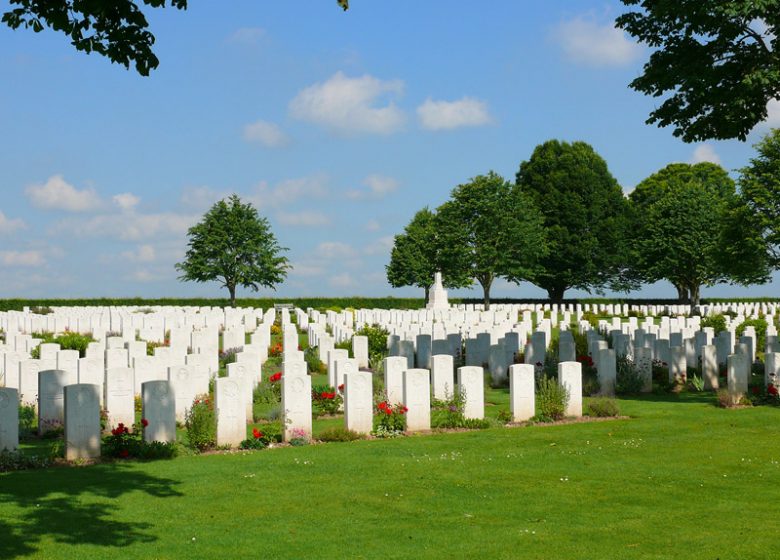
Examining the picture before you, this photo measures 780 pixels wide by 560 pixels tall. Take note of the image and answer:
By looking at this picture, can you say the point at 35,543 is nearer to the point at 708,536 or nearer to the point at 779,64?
the point at 708,536

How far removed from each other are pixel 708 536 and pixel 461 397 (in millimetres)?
6855

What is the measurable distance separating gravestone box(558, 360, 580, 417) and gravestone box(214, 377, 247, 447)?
589 cm

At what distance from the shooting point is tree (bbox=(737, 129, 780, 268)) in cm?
4072

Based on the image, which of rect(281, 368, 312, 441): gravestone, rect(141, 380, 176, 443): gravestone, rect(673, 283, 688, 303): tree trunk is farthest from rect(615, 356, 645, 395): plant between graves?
rect(673, 283, 688, 303): tree trunk

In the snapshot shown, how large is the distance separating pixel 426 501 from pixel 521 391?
19.3 feet

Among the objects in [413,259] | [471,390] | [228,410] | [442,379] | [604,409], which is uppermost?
[413,259]

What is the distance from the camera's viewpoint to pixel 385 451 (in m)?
12.8

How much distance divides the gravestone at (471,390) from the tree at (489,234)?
46.8m

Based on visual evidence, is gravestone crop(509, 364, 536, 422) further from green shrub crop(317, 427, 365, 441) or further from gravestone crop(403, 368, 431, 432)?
green shrub crop(317, 427, 365, 441)

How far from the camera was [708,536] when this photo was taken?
338 inches

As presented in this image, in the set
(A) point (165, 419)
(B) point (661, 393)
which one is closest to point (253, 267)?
(B) point (661, 393)

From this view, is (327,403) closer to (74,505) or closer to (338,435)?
(338,435)

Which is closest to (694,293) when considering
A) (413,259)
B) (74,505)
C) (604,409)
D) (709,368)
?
(413,259)

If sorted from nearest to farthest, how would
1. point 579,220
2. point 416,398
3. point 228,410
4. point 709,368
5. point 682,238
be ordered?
point 228,410
point 416,398
point 709,368
point 682,238
point 579,220
